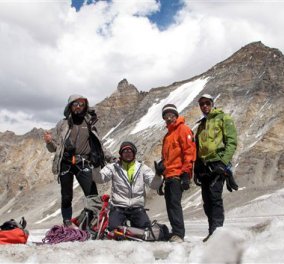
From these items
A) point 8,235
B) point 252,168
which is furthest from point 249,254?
point 252,168

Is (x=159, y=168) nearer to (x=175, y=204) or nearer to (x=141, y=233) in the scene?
(x=175, y=204)

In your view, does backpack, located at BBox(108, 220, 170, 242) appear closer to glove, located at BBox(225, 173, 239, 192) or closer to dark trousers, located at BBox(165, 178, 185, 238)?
dark trousers, located at BBox(165, 178, 185, 238)

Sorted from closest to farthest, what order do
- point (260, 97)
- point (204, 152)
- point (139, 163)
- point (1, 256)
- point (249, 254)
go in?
point (249, 254) < point (1, 256) < point (204, 152) < point (139, 163) < point (260, 97)

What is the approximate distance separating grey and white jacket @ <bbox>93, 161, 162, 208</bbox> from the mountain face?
94.1 ft

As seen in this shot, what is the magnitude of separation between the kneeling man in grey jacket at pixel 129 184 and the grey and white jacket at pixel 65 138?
380mm

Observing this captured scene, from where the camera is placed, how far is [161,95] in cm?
10019

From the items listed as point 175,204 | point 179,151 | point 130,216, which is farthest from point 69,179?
point 179,151

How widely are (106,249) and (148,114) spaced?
8637 centimetres

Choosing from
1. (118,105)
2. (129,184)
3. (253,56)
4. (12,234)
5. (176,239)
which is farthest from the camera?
(118,105)

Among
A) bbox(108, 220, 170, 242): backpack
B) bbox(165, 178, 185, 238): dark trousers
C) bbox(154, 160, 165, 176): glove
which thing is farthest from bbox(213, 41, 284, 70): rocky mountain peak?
bbox(108, 220, 170, 242): backpack

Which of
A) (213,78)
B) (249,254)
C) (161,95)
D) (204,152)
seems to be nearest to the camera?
(249,254)

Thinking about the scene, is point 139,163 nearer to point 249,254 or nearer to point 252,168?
point 249,254

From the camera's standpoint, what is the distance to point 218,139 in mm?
8094

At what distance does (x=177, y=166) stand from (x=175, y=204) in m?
0.64
